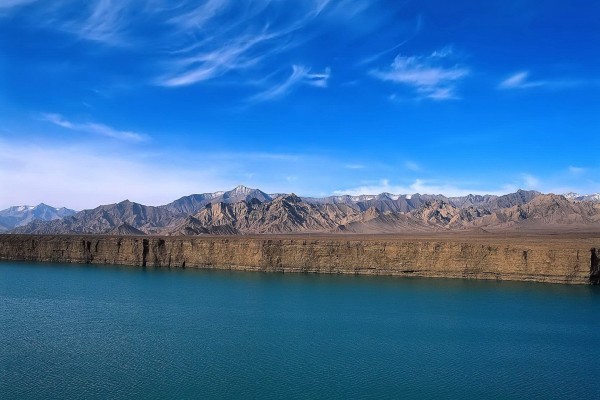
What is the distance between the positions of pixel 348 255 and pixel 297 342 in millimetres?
35247

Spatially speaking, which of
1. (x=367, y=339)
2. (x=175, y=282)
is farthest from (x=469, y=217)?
(x=367, y=339)

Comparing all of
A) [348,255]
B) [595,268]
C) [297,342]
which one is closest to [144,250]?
[348,255]

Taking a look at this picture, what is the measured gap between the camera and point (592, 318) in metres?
36.0

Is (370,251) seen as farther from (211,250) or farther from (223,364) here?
(223,364)

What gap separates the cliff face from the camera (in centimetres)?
5400

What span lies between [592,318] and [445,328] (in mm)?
12484

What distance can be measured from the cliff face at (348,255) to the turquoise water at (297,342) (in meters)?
5.37

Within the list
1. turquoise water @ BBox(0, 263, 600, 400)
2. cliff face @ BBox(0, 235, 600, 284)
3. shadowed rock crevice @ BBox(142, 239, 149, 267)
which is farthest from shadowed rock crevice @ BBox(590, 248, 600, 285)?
shadowed rock crevice @ BBox(142, 239, 149, 267)

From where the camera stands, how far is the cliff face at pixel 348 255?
5400cm

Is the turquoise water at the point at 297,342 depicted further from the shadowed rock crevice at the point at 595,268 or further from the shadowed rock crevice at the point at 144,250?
the shadowed rock crevice at the point at 144,250

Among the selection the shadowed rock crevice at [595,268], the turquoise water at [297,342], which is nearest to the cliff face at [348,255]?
the shadowed rock crevice at [595,268]

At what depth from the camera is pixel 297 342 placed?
28.8 m

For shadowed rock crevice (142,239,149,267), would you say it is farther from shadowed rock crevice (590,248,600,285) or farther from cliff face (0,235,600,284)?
shadowed rock crevice (590,248,600,285)

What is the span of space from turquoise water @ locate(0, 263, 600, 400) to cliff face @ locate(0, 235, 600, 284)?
5.37 metres
